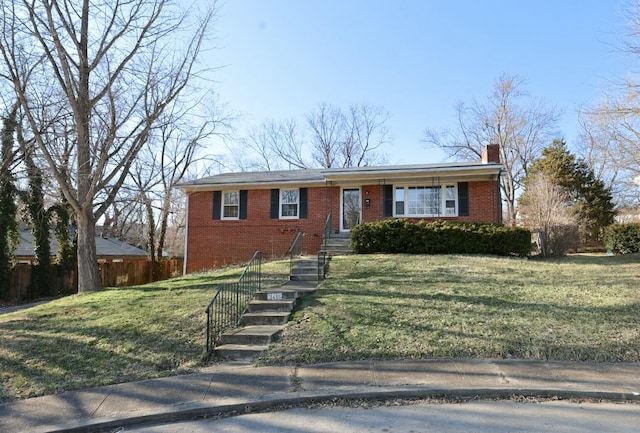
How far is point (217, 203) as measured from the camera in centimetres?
1734

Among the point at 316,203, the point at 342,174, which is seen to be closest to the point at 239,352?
the point at 342,174

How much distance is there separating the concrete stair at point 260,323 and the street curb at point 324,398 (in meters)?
1.42

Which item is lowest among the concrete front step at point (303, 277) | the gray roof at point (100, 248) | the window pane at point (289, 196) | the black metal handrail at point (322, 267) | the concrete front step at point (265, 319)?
the concrete front step at point (265, 319)

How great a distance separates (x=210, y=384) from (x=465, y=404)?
3.03 meters

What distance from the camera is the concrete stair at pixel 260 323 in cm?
594

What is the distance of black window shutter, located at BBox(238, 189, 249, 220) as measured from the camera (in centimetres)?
1689

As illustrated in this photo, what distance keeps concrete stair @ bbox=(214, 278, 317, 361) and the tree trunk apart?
626 centimetres

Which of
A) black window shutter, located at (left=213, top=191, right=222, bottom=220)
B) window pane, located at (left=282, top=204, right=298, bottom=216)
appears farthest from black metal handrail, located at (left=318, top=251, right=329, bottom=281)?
black window shutter, located at (left=213, top=191, right=222, bottom=220)

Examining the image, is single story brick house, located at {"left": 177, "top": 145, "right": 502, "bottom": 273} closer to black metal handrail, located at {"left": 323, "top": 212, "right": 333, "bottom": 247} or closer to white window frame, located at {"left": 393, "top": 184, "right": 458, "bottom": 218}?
white window frame, located at {"left": 393, "top": 184, "right": 458, "bottom": 218}

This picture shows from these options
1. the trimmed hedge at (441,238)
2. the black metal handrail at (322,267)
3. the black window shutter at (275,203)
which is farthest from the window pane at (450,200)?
the black window shutter at (275,203)

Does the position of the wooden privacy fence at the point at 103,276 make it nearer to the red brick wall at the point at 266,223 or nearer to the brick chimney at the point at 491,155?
the red brick wall at the point at 266,223

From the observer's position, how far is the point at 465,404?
4.41 metres

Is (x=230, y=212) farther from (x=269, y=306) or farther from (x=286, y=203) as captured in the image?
(x=269, y=306)

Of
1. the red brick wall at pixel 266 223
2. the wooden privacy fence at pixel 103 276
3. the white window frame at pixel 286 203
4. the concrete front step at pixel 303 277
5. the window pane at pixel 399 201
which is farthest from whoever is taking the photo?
the wooden privacy fence at pixel 103 276
